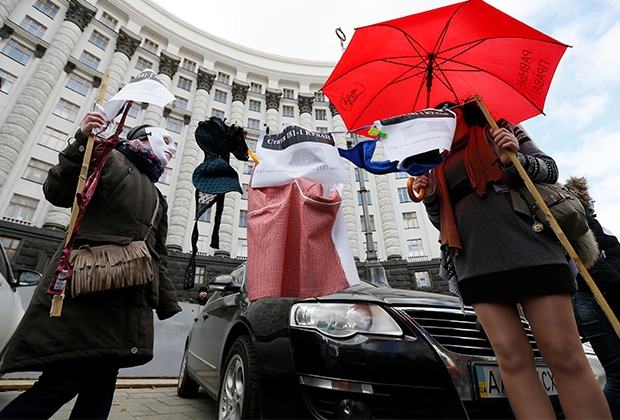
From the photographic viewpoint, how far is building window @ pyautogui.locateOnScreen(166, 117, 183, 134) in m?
22.9

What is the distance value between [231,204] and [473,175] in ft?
71.1

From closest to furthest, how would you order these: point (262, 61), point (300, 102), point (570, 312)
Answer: point (570, 312) < point (300, 102) < point (262, 61)

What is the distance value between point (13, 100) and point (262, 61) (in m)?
20.6

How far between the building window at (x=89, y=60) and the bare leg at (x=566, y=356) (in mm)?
27380

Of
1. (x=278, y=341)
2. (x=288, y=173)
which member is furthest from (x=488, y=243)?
(x=278, y=341)

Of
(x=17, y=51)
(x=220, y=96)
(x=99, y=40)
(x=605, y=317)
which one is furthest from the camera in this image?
(x=220, y=96)

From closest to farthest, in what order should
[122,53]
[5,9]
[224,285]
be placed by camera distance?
[224,285]
[5,9]
[122,53]

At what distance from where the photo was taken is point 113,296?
151 cm

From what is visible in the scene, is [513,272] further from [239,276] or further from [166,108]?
[166,108]

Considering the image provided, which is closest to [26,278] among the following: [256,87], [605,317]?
[605,317]

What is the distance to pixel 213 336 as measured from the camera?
2855 mm

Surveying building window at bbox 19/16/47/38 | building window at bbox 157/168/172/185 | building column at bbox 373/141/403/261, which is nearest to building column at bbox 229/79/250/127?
building window at bbox 157/168/172/185

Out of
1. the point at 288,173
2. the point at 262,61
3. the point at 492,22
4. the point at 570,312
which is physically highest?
the point at 262,61

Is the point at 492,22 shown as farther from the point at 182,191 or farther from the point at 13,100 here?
the point at 13,100
